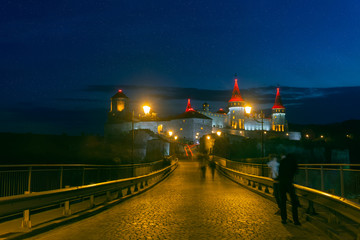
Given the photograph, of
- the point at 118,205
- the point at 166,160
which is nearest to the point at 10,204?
the point at 118,205

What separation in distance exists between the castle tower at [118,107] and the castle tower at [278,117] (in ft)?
197

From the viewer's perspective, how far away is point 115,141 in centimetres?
11656

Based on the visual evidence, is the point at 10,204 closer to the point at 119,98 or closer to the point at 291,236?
the point at 291,236

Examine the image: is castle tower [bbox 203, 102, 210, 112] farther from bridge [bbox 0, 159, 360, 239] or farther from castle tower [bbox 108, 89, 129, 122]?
bridge [bbox 0, 159, 360, 239]

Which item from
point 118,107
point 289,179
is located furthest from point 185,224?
point 118,107

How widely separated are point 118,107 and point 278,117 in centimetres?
6423

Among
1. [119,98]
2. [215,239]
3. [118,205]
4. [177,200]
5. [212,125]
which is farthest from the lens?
[212,125]

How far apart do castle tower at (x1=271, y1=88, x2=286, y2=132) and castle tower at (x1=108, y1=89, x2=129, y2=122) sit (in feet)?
197

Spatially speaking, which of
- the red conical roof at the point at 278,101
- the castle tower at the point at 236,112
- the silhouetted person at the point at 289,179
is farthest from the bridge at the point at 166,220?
the red conical roof at the point at 278,101

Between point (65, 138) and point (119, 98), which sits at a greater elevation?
point (119, 98)

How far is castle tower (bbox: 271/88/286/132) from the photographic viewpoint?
148000 millimetres

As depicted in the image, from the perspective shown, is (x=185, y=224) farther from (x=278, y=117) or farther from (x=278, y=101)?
(x=278, y=101)

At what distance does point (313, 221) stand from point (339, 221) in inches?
33.8

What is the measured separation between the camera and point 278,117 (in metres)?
149
